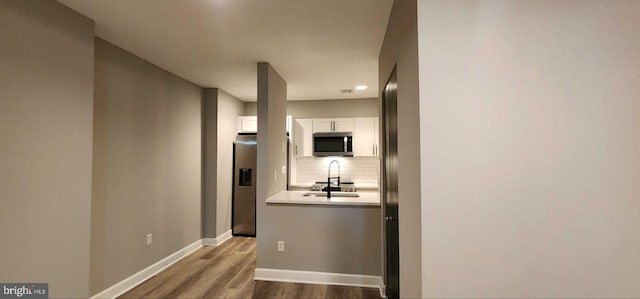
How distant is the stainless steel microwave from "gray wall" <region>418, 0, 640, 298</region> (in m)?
3.57

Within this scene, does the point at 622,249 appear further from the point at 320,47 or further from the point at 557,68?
the point at 320,47

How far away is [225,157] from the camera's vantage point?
4.50 metres

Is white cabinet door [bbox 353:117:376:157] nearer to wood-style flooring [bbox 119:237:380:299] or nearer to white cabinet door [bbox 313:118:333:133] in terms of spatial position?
white cabinet door [bbox 313:118:333:133]

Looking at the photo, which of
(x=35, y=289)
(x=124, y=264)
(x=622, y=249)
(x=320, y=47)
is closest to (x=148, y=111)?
(x=124, y=264)

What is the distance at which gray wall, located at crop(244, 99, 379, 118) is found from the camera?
5066mm

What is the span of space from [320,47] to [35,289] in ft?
9.40

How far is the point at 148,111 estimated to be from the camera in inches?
121

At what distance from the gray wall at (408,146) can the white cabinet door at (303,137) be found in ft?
10.9

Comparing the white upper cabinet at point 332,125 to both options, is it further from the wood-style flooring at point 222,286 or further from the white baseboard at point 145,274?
the white baseboard at point 145,274

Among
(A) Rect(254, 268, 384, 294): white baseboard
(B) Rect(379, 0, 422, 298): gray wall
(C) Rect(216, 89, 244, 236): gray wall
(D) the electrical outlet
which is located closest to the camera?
(B) Rect(379, 0, 422, 298): gray wall

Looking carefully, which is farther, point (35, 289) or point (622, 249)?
point (35, 289)

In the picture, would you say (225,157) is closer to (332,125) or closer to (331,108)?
(332,125)

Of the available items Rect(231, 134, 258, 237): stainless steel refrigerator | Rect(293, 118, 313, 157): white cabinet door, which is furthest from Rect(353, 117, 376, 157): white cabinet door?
Rect(231, 134, 258, 237): stainless steel refrigerator

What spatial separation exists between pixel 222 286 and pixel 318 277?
41.2 inches
